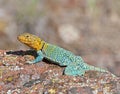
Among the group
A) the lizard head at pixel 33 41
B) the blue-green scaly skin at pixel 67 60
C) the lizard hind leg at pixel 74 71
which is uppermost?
the lizard head at pixel 33 41

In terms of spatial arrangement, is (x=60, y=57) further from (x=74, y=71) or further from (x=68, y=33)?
(x=68, y=33)

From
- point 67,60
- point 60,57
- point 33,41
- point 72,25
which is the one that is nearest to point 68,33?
point 72,25

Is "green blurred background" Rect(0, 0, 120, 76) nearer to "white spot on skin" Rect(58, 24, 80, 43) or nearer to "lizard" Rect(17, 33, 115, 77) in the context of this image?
"white spot on skin" Rect(58, 24, 80, 43)

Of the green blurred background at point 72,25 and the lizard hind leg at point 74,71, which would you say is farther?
the green blurred background at point 72,25

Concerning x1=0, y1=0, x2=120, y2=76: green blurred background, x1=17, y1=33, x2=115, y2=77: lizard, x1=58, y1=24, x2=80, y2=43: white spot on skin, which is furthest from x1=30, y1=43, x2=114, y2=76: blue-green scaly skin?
x1=58, y1=24, x2=80, y2=43: white spot on skin

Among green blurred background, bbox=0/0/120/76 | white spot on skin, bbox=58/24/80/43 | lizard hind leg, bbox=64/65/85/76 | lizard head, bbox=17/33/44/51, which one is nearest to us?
lizard hind leg, bbox=64/65/85/76

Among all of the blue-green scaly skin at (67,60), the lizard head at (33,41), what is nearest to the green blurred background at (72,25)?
the lizard head at (33,41)

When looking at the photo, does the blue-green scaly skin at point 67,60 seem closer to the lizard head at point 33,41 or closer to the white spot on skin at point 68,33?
the lizard head at point 33,41
